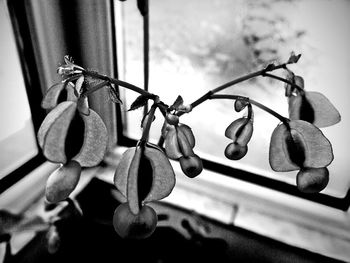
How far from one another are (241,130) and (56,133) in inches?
10.2

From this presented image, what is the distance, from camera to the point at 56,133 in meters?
0.34

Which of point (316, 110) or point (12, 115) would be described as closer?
point (316, 110)

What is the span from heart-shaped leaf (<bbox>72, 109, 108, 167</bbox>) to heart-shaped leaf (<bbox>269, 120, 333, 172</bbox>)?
0.73ft

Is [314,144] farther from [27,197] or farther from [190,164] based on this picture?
[27,197]

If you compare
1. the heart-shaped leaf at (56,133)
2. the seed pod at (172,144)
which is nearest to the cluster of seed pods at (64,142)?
the heart-shaped leaf at (56,133)

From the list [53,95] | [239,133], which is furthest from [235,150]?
[53,95]

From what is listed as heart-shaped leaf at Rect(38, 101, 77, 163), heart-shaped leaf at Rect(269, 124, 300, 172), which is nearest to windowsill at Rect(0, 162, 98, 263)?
heart-shaped leaf at Rect(38, 101, 77, 163)

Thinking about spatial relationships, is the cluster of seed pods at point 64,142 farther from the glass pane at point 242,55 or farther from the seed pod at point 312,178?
the glass pane at point 242,55

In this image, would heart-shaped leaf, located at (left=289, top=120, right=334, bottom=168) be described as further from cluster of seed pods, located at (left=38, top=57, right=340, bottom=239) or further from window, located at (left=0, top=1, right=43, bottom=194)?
window, located at (left=0, top=1, right=43, bottom=194)

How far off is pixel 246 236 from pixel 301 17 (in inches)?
18.4

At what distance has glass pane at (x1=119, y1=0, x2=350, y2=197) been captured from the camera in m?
0.63

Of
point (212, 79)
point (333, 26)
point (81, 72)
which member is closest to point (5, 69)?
point (81, 72)

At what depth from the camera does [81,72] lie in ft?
1.38

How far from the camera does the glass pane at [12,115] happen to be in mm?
659
